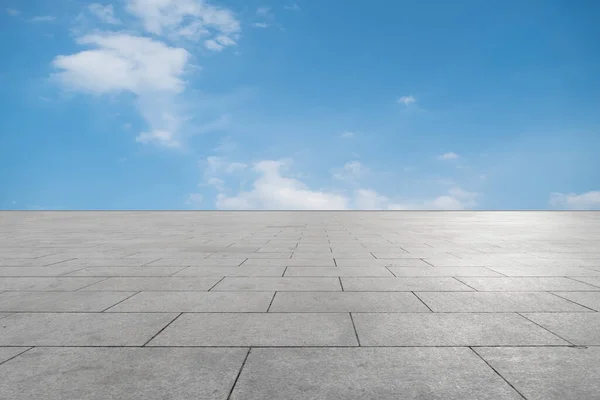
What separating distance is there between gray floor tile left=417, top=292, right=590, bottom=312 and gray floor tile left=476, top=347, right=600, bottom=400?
1371 mm

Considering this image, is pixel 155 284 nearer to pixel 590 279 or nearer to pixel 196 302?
pixel 196 302

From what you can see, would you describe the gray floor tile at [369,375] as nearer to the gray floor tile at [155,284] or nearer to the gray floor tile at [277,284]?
the gray floor tile at [277,284]

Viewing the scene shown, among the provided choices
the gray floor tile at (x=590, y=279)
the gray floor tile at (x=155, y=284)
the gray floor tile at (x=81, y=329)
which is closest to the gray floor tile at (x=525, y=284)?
the gray floor tile at (x=590, y=279)

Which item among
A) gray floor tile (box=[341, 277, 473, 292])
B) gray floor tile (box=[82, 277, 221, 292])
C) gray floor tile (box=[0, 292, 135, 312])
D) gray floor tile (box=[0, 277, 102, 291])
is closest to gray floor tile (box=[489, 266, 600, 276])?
gray floor tile (box=[341, 277, 473, 292])

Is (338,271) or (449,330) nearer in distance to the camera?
(449,330)

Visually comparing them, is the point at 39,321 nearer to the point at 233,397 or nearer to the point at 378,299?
the point at 233,397

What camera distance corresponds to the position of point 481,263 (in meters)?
9.09

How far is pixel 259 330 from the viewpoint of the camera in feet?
15.2

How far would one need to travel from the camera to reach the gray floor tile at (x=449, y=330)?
14.1ft

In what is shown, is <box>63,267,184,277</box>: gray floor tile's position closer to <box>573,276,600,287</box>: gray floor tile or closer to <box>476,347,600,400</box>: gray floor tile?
<box>476,347,600,400</box>: gray floor tile

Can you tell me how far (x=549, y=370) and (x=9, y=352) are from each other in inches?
219

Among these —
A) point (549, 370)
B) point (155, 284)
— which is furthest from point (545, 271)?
point (155, 284)

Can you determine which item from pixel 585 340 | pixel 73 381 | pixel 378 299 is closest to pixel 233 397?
pixel 73 381

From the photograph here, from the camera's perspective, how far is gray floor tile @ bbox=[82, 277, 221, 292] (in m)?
6.74
